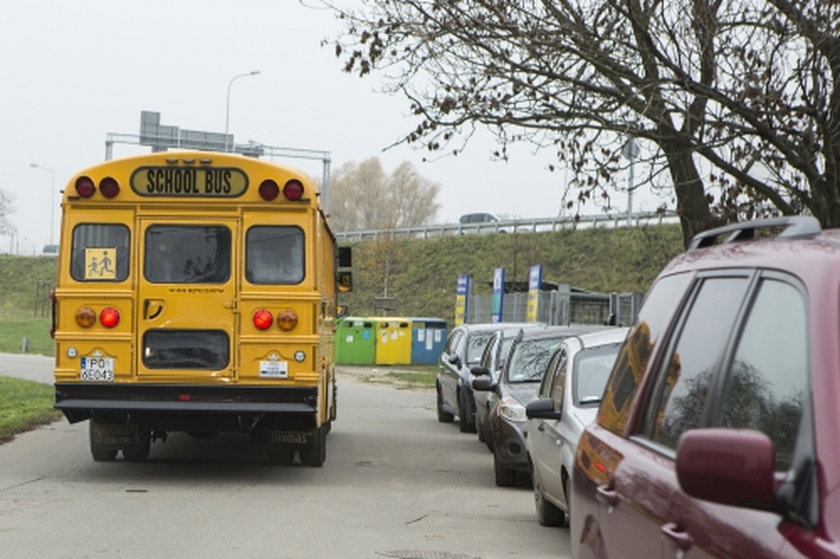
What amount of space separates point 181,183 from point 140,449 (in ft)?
9.50

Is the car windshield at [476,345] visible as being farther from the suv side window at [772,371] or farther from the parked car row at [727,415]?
the suv side window at [772,371]

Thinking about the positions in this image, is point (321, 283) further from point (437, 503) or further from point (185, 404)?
point (437, 503)

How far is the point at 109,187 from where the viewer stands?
14836 millimetres

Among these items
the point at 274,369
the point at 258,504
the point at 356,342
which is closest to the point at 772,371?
the point at 258,504

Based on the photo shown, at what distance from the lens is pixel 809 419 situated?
2.99 meters

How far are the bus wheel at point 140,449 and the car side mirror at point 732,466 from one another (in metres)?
12.8

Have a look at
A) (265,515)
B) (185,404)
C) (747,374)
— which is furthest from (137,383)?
(747,374)

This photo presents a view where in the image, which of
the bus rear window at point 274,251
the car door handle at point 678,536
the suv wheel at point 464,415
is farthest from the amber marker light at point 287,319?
the car door handle at point 678,536

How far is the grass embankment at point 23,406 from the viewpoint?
66.0 ft

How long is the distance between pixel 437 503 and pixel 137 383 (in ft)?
10.9

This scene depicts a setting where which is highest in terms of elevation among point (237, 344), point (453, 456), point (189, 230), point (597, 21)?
point (597, 21)

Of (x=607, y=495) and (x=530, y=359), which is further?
(x=530, y=359)

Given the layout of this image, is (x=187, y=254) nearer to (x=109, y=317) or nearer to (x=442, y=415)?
(x=109, y=317)

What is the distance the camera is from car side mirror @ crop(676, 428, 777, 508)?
109 inches
